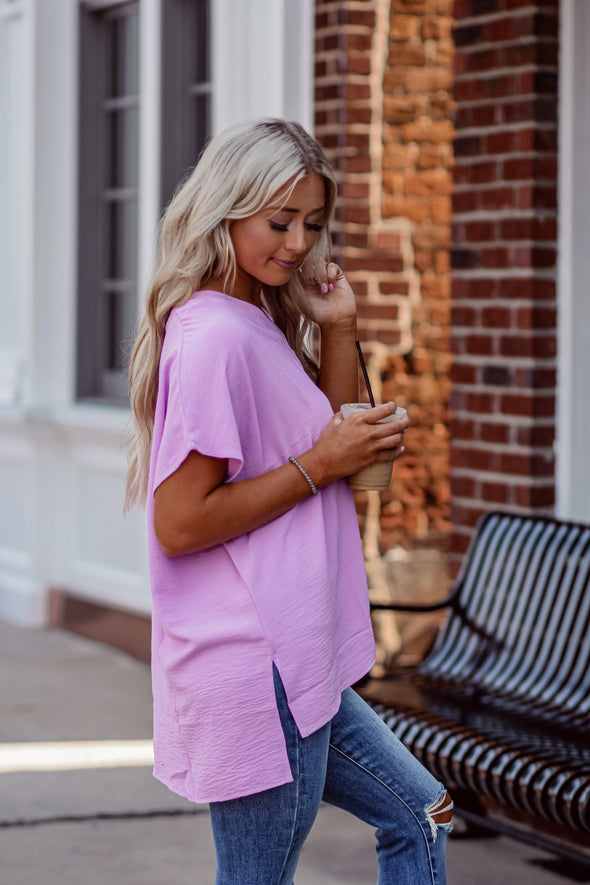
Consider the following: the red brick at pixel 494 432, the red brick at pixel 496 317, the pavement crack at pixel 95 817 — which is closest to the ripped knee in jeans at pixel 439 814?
the pavement crack at pixel 95 817

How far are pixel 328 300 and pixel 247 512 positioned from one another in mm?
574

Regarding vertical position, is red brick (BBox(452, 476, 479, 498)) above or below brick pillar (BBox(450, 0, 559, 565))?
below

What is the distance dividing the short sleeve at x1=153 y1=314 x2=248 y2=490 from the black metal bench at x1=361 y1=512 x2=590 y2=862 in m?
1.88

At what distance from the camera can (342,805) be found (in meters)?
2.57

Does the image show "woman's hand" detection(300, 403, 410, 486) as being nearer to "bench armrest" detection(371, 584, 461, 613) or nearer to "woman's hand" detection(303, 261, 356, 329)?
"woman's hand" detection(303, 261, 356, 329)

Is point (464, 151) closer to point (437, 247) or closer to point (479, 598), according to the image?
point (437, 247)

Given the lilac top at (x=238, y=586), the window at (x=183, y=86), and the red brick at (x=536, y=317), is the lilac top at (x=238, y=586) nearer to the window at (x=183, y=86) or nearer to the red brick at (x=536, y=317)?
the red brick at (x=536, y=317)

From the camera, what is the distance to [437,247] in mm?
5902

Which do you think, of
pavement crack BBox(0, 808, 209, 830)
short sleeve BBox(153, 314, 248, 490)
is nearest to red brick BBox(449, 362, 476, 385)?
pavement crack BBox(0, 808, 209, 830)

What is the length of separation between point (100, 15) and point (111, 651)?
11.0 feet

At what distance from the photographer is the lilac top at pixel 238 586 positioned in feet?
7.45

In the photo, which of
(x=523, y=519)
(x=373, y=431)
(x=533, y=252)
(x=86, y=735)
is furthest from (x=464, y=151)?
(x=373, y=431)

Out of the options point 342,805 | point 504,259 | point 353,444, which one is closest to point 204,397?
point 353,444

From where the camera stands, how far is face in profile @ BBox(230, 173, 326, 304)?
236cm
